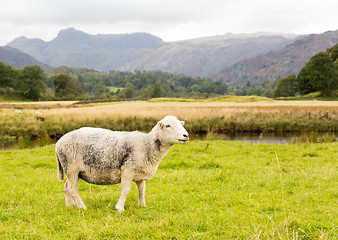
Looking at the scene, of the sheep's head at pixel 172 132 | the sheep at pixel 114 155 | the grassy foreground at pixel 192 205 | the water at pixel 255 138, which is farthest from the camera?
the water at pixel 255 138

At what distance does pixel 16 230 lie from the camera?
4.98 m

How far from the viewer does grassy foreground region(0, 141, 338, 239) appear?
192 inches

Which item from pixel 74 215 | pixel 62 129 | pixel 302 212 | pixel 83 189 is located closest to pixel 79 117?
pixel 62 129

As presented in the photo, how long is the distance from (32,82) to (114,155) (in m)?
91.8

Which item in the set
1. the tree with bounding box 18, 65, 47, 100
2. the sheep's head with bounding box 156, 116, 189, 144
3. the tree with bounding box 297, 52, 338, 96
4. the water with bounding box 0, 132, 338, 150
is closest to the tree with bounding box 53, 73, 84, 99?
the tree with bounding box 18, 65, 47, 100

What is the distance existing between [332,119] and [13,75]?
87.4m

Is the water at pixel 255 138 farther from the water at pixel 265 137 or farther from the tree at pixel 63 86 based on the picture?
the tree at pixel 63 86

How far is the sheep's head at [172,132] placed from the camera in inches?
223

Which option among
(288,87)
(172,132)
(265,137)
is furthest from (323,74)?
(172,132)

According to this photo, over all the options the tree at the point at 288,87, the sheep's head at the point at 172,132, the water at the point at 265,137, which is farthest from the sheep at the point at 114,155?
the tree at the point at 288,87

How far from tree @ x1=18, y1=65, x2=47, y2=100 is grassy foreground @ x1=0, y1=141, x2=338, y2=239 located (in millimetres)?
83918

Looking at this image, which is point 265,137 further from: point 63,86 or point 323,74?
point 63,86

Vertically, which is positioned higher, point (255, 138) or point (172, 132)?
point (172, 132)

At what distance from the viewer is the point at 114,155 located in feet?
19.8
